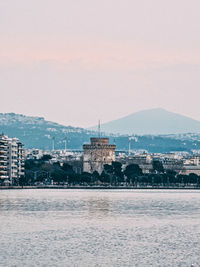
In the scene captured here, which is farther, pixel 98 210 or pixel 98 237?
pixel 98 210

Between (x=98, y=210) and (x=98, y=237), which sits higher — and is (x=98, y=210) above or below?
above

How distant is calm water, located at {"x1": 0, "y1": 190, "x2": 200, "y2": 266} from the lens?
66375mm

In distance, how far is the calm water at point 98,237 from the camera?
6638 centimetres

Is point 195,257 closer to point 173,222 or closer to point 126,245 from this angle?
point 126,245

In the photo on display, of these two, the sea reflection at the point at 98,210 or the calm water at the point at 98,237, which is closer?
the calm water at the point at 98,237

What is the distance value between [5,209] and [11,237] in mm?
34725

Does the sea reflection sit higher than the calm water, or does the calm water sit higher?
the sea reflection

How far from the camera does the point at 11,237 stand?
7656 cm

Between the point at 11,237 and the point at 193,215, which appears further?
the point at 193,215

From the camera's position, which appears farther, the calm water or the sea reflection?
the sea reflection

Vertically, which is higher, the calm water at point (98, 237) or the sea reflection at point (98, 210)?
the sea reflection at point (98, 210)

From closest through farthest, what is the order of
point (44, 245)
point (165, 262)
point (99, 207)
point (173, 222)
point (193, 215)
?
point (165, 262) < point (44, 245) < point (173, 222) < point (193, 215) < point (99, 207)

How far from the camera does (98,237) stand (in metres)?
78.4

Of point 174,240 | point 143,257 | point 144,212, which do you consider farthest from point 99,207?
point 143,257
